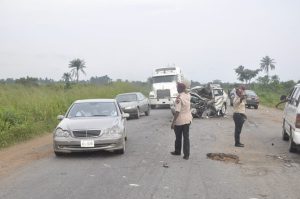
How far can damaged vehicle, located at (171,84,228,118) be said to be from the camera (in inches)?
997

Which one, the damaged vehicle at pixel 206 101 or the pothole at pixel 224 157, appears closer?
the pothole at pixel 224 157

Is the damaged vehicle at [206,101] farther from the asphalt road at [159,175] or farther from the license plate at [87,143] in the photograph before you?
the license plate at [87,143]

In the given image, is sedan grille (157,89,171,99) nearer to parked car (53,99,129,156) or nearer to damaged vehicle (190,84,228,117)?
damaged vehicle (190,84,228,117)

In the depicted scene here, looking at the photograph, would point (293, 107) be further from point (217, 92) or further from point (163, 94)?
point (163, 94)

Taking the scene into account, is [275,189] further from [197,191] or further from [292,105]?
[292,105]

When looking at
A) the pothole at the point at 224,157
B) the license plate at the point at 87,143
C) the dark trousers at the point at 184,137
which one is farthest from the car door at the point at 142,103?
the license plate at the point at 87,143

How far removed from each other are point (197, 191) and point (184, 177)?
3.92 feet

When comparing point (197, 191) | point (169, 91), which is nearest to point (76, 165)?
point (197, 191)

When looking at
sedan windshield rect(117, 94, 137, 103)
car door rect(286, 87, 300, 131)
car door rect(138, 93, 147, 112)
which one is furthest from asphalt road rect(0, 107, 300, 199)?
car door rect(138, 93, 147, 112)

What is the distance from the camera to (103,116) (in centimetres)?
1277

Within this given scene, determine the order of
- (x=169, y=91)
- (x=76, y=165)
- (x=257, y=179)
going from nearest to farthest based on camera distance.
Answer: (x=257, y=179)
(x=76, y=165)
(x=169, y=91)

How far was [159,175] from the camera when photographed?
9234 millimetres

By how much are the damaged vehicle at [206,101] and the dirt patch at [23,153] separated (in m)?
10.3

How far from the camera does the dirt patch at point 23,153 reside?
36.2ft
